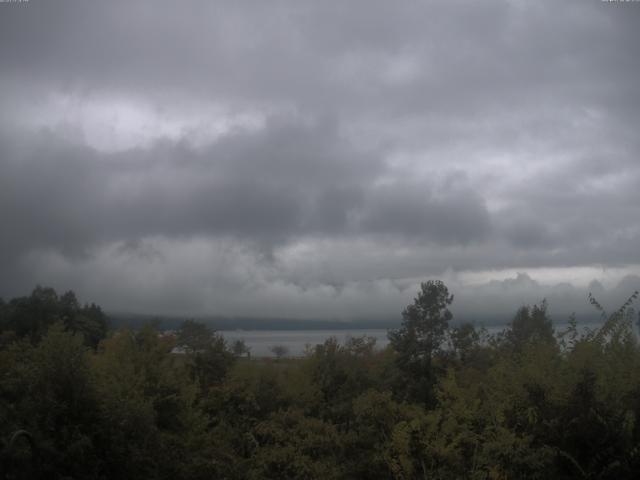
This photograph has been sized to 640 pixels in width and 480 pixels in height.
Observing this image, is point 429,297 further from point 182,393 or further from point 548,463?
point 548,463

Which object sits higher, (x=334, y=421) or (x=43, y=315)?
(x=43, y=315)

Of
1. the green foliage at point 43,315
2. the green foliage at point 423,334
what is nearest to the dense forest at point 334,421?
the green foliage at point 423,334

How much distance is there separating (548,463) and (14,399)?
10.6 metres

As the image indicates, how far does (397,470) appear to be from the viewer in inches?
609

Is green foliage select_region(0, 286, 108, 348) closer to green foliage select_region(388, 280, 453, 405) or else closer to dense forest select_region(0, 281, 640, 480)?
green foliage select_region(388, 280, 453, 405)

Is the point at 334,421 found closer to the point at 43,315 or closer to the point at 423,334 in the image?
the point at 423,334

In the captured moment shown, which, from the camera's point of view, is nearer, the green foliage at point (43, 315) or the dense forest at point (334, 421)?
the dense forest at point (334, 421)

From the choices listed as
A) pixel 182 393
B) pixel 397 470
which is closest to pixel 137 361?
pixel 182 393

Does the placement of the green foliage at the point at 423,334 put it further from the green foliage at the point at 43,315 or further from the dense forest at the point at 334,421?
the green foliage at the point at 43,315

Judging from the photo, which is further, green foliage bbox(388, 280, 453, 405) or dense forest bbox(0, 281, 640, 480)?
green foliage bbox(388, 280, 453, 405)

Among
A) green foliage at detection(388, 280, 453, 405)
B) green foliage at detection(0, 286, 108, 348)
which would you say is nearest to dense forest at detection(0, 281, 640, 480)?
green foliage at detection(388, 280, 453, 405)

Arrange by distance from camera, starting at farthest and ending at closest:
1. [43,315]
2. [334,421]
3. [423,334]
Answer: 1. [43,315]
2. [423,334]
3. [334,421]

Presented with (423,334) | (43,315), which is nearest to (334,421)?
(423,334)

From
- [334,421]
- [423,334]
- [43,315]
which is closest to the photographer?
[334,421]
